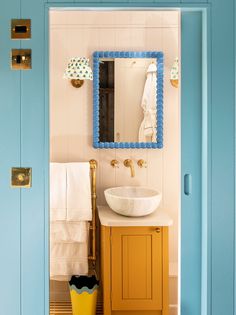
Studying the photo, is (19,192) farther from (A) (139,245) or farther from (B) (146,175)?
(B) (146,175)

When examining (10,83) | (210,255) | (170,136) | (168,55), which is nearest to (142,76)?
(168,55)

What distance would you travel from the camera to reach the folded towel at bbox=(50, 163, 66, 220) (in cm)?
256

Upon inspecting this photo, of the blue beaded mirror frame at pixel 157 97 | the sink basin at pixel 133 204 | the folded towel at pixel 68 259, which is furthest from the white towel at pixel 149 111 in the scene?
the folded towel at pixel 68 259

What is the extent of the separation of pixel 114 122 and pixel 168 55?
62 centimetres

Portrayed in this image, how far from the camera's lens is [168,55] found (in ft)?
9.18

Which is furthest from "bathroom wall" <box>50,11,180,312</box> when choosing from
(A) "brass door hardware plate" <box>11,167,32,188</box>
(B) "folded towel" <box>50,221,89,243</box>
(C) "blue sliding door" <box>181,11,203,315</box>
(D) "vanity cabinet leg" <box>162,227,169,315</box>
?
(A) "brass door hardware plate" <box>11,167,32,188</box>

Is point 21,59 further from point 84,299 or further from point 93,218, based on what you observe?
point 84,299

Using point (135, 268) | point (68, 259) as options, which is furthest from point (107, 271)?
point (68, 259)

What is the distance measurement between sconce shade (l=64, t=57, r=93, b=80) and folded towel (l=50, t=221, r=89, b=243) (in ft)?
3.20

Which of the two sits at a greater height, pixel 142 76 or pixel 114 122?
pixel 142 76

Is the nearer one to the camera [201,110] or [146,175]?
[201,110]

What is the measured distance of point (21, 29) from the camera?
65.1 inches

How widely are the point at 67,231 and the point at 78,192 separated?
269 millimetres

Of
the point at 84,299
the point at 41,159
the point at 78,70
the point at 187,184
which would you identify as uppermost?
the point at 78,70
